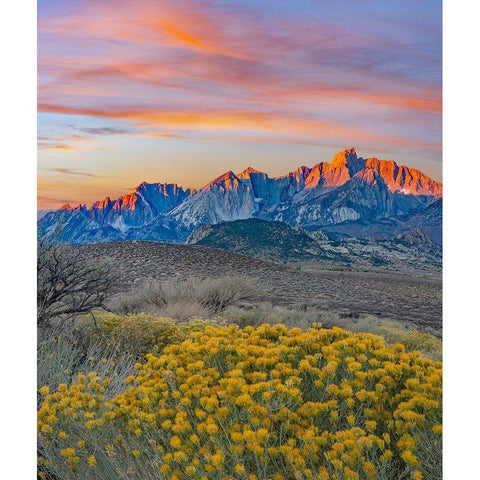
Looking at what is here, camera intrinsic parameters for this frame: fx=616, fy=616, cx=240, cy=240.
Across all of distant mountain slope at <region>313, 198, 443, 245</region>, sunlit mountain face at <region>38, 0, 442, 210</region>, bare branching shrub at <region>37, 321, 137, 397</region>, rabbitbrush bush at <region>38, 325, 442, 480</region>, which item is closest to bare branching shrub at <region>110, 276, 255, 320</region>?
bare branching shrub at <region>37, 321, 137, 397</region>

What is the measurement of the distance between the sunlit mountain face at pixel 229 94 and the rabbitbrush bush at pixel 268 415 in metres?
2.37

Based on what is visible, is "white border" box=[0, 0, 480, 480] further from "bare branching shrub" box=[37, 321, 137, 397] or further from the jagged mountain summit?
the jagged mountain summit

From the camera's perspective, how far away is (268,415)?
281cm

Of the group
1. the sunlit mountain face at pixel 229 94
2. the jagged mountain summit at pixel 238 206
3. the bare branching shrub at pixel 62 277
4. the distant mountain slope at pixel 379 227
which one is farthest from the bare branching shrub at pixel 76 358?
the distant mountain slope at pixel 379 227

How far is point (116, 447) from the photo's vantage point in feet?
11.4

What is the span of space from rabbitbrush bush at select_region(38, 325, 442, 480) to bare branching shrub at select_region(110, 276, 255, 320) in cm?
381

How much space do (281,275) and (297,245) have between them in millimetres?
706

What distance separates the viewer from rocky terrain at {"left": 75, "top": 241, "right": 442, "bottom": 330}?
6.50 m

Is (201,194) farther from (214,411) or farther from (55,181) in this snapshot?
(214,411)
